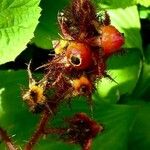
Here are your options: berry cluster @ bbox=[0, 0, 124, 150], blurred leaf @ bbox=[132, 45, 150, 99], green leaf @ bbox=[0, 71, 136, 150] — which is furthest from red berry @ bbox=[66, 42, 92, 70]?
blurred leaf @ bbox=[132, 45, 150, 99]

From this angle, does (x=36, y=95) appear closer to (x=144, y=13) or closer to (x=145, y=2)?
(x=145, y=2)

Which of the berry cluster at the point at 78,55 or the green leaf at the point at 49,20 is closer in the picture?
the berry cluster at the point at 78,55

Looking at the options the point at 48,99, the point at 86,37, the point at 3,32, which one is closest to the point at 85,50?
the point at 86,37

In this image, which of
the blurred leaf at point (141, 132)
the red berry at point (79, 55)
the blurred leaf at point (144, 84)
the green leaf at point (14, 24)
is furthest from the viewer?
the blurred leaf at point (144, 84)

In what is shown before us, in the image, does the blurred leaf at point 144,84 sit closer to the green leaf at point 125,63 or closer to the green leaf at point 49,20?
the green leaf at point 125,63

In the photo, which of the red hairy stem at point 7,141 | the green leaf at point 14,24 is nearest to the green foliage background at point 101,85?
the green leaf at point 14,24

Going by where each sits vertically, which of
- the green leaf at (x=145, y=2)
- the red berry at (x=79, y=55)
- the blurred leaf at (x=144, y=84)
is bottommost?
the blurred leaf at (x=144, y=84)

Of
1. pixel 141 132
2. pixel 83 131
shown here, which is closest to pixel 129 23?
pixel 141 132

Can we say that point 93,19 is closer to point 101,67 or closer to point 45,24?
point 101,67
